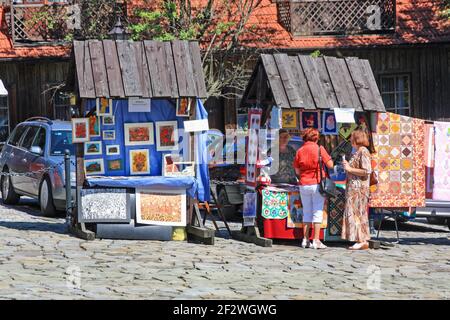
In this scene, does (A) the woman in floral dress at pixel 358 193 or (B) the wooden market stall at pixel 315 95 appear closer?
(A) the woman in floral dress at pixel 358 193

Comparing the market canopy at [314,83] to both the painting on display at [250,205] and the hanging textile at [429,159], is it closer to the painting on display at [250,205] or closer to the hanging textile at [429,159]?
the hanging textile at [429,159]

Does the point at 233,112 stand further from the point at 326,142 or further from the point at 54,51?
the point at 326,142

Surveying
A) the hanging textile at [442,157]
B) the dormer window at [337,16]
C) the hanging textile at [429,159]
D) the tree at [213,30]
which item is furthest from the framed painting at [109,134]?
the dormer window at [337,16]

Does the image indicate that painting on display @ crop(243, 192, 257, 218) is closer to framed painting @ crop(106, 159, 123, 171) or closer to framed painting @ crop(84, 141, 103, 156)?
framed painting @ crop(106, 159, 123, 171)

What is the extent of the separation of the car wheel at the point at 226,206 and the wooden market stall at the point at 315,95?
9.56 ft

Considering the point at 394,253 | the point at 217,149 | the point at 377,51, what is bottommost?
the point at 394,253

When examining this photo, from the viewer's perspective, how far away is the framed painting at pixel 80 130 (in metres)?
16.0

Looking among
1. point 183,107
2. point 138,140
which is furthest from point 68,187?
point 183,107

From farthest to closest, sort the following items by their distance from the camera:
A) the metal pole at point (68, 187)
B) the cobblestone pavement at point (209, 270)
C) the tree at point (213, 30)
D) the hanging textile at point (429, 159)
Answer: the tree at point (213, 30) → the metal pole at point (68, 187) → the hanging textile at point (429, 159) → the cobblestone pavement at point (209, 270)

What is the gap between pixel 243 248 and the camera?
15023mm

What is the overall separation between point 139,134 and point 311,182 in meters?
2.93

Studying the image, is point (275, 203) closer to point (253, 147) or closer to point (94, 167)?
point (253, 147)
